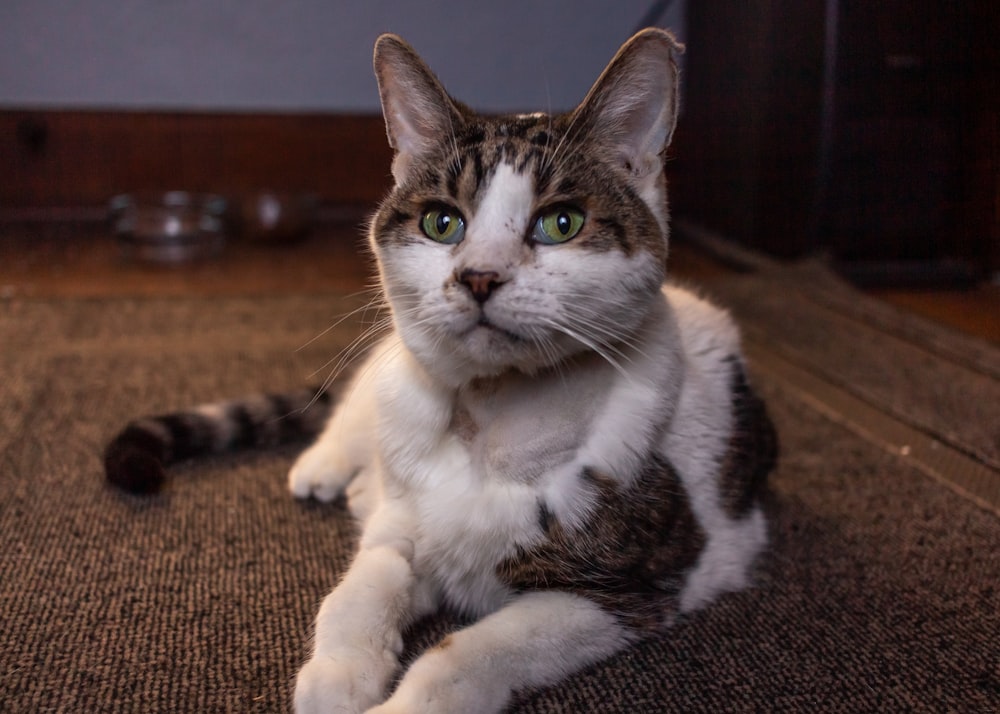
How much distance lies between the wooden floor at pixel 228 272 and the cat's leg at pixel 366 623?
1.89 metres

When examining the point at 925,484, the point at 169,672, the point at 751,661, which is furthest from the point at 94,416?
the point at 925,484

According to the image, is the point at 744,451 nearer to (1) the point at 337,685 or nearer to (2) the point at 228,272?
(1) the point at 337,685

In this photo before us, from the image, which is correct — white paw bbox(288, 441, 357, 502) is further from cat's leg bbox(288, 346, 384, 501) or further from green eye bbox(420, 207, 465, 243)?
green eye bbox(420, 207, 465, 243)

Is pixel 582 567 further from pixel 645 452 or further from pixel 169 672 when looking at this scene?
pixel 169 672

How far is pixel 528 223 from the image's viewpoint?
1.14 metres

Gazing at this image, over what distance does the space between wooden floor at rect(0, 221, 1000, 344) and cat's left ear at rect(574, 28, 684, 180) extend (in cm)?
180

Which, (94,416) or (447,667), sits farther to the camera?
(94,416)

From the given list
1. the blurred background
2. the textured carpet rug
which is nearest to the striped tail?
the textured carpet rug

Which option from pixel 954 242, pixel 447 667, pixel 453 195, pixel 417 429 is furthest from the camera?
pixel 954 242

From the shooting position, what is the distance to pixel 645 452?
4.09ft

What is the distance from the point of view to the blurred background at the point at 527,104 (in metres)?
3.01

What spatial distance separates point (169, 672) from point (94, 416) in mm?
1012

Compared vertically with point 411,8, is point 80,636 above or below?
below

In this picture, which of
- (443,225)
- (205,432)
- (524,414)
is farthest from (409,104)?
(205,432)
